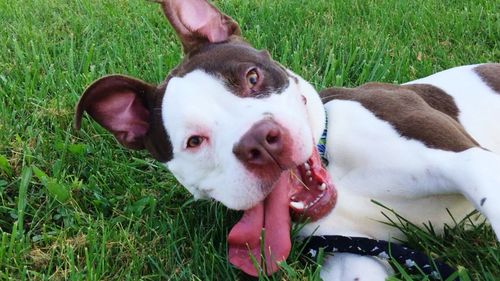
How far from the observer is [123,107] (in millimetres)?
3498

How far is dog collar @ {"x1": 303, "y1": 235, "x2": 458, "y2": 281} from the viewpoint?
2.77 m

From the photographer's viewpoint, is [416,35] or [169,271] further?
[416,35]

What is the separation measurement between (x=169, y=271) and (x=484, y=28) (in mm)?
3428

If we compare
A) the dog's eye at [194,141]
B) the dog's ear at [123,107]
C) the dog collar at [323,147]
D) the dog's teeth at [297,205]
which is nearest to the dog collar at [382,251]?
the dog's teeth at [297,205]

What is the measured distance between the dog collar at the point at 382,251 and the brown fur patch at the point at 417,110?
0.49 m

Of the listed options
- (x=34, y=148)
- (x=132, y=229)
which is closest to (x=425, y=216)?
(x=132, y=229)

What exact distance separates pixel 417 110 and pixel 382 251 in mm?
729

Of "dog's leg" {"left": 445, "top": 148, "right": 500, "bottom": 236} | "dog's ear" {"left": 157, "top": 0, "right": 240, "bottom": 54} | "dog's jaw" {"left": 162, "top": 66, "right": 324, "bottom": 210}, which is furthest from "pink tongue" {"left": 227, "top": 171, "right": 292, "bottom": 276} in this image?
"dog's ear" {"left": 157, "top": 0, "right": 240, "bottom": 54}

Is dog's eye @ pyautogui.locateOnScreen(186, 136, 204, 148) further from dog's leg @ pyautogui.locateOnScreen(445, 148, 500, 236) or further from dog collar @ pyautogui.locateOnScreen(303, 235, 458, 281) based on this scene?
dog's leg @ pyautogui.locateOnScreen(445, 148, 500, 236)

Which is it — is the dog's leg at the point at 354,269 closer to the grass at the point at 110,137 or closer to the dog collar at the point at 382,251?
the dog collar at the point at 382,251

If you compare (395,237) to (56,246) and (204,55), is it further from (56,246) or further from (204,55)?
(56,246)

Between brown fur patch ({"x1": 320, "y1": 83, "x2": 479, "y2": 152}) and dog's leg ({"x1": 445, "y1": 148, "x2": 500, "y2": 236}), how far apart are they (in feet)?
0.40

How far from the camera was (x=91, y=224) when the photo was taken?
3387 millimetres

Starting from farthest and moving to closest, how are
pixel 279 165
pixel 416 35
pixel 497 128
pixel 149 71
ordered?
pixel 416 35
pixel 149 71
pixel 497 128
pixel 279 165
